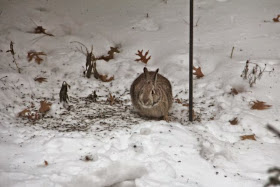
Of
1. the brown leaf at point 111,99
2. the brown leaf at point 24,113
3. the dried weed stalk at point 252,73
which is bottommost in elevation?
the brown leaf at point 24,113

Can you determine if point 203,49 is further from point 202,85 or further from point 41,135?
point 41,135

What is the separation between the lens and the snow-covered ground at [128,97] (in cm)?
303

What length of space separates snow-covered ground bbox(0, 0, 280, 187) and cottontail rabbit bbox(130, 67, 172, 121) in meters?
0.13

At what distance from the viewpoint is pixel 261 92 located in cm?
432

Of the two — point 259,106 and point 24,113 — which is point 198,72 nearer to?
point 259,106

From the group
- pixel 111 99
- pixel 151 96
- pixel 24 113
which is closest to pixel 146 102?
pixel 151 96

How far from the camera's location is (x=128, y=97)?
4.62 metres

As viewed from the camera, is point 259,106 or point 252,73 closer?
point 259,106

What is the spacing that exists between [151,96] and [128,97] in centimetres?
90

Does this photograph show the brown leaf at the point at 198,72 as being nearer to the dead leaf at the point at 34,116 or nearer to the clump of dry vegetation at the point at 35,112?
the clump of dry vegetation at the point at 35,112

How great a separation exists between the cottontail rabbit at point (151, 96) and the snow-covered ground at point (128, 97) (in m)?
0.13

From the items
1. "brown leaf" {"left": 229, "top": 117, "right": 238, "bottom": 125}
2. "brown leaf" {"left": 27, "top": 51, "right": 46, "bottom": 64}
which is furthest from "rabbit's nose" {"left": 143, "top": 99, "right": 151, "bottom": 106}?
"brown leaf" {"left": 27, "top": 51, "right": 46, "bottom": 64}

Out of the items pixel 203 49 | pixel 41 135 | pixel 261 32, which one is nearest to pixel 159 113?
pixel 41 135

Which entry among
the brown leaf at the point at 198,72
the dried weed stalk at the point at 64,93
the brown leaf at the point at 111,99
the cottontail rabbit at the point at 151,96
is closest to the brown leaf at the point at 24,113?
the dried weed stalk at the point at 64,93
